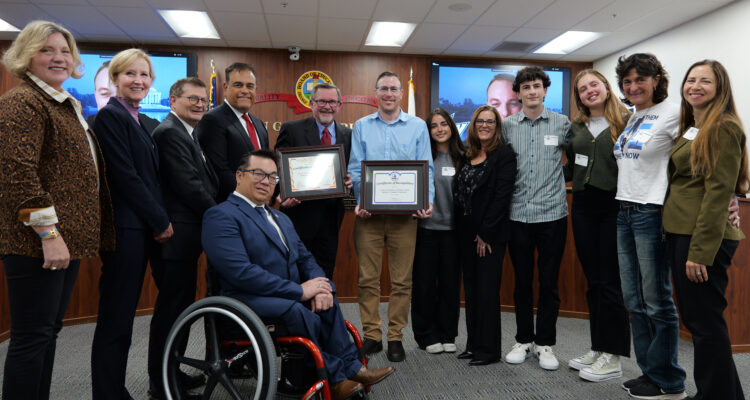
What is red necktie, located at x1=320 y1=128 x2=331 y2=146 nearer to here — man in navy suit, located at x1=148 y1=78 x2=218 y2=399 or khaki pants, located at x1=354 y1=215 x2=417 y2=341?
khaki pants, located at x1=354 y1=215 x2=417 y2=341

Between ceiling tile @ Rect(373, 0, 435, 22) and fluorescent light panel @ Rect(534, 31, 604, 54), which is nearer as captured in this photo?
ceiling tile @ Rect(373, 0, 435, 22)

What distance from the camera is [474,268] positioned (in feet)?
9.01

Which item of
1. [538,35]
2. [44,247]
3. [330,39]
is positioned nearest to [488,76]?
[538,35]

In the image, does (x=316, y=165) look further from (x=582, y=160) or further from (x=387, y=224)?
(x=582, y=160)

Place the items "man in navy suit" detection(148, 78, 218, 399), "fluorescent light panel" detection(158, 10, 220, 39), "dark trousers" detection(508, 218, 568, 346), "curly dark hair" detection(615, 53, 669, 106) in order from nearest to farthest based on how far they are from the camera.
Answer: "man in navy suit" detection(148, 78, 218, 399)
"curly dark hair" detection(615, 53, 669, 106)
"dark trousers" detection(508, 218, 568, 346)
"fluorescent light panel" detection(158, 10, 220, 39)

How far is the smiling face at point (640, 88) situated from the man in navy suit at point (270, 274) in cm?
174

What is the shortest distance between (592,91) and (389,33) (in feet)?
13.1

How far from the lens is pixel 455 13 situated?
206 inches

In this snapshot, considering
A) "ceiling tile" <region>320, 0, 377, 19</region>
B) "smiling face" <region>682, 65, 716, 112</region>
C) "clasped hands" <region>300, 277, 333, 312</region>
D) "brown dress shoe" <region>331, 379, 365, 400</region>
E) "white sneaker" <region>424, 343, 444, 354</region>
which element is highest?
"ceiling tile" <region>320, 0, 377, 19</region>

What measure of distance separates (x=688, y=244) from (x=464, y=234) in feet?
3.85

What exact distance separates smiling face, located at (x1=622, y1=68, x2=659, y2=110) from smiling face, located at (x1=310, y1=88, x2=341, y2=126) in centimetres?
154

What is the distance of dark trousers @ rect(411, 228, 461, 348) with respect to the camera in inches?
112

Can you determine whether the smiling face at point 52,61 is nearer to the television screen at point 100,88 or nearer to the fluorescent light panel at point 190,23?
the fluorescent light panel at point 190,23

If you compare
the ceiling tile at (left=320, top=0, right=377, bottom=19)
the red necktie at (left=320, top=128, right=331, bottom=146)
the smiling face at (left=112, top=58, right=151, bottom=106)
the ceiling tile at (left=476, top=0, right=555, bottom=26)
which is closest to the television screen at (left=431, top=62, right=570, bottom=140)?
the ceiling tile at (left=476, top=0, right=555, bottom=26)
